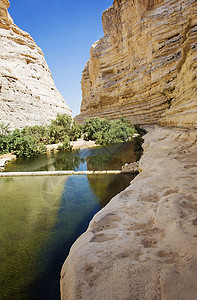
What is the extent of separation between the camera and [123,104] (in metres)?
23.4

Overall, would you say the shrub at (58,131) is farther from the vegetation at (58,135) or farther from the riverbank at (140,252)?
the riverbank at (140,252)

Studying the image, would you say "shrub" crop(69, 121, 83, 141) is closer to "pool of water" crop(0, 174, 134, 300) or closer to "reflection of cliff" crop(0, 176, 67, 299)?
"pool of water" crop(0, 174, 134, 300)

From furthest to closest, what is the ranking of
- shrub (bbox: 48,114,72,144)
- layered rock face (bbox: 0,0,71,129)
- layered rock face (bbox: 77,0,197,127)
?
layered rock face (bbox: 0,0,71,129) < shrub (bbox: 48,114,72,144) < layered rock face (bbox: 77,0,197,127)

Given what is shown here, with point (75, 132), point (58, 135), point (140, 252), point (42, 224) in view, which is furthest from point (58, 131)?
point (140, 252)

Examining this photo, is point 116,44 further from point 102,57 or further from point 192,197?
point 192,197

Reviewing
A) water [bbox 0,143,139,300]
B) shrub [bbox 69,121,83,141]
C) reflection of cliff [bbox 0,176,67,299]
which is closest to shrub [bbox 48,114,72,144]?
shrub [bbox 69,121,83,141]

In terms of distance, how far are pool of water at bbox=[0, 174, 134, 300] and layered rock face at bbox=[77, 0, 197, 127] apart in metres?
10.8

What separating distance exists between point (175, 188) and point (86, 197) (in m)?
3.28

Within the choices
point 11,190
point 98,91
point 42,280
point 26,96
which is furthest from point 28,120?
point 42,280

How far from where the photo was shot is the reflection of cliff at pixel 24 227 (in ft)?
6.89

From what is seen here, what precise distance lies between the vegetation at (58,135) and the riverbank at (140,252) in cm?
1338

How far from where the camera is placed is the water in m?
2.01

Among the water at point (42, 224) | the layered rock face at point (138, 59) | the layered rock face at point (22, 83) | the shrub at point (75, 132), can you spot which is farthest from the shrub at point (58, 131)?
the water at point (42, 224)

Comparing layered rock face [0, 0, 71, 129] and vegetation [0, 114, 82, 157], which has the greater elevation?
layered rock face [0, 0, 71, 129]
